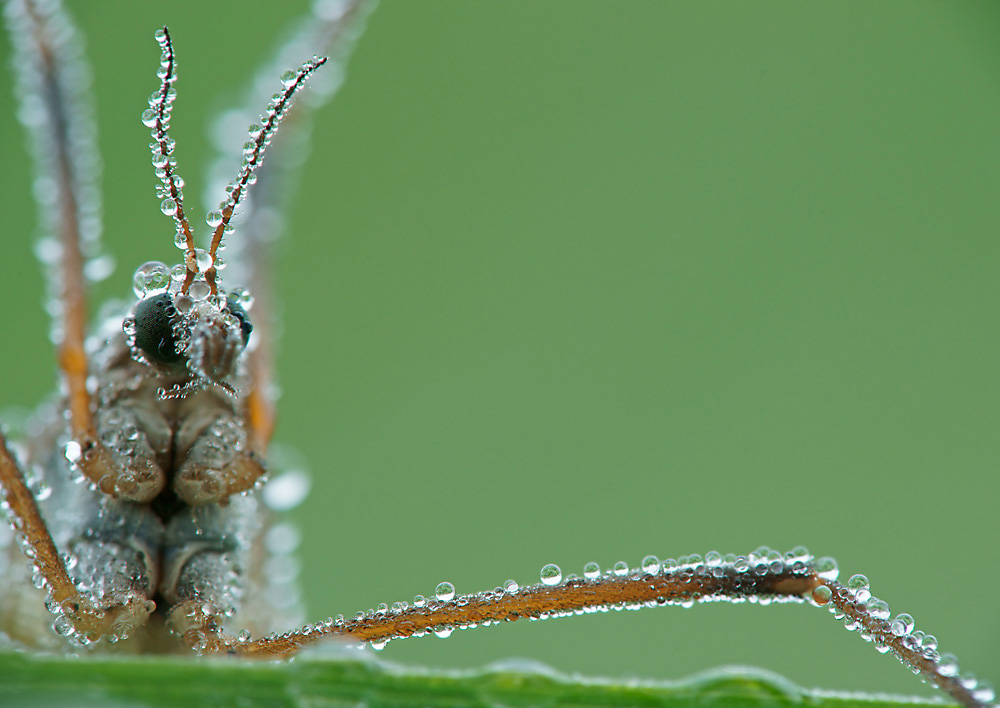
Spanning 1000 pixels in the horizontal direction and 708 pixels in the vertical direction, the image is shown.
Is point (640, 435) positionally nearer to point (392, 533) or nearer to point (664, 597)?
point (392, 533)

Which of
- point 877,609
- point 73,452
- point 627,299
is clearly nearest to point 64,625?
point 73,452

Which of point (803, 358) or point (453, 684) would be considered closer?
point (453, 684)

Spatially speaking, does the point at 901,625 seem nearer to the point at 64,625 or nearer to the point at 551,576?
the point at 551,576

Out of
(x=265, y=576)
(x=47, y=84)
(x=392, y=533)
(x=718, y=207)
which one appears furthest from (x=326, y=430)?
(x=718, y=207)

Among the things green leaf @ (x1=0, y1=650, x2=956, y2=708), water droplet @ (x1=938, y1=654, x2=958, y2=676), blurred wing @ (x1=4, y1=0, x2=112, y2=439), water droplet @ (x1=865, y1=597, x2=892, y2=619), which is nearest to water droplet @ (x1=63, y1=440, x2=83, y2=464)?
blurred wing @ (x1=4, y1=0, x2=112, y2=439)

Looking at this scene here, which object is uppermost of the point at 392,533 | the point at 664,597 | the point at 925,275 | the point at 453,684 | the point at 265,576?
the point at 925,275

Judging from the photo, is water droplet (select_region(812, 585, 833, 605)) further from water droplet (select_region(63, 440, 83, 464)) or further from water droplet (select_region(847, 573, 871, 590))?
water droplet (select_region(63, 440, 83, 464))

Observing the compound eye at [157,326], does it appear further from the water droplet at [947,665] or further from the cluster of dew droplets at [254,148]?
the water droplet at [947,665]
